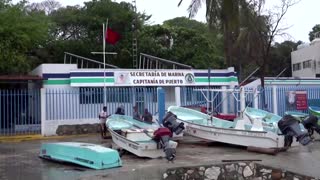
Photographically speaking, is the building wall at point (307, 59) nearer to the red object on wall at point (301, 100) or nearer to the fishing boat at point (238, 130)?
the red object on wall at point (301, 100)

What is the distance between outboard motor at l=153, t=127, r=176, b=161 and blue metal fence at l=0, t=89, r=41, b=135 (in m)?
9.96

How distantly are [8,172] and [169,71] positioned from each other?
43.9 ft

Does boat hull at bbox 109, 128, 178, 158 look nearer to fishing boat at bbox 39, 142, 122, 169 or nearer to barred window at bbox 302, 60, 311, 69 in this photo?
fishing boat at bbox 39, 142, 122, 169

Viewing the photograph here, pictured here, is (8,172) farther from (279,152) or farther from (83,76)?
(83,76)

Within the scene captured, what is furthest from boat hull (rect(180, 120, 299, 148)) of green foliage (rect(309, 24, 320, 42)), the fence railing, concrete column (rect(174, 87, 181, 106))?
green foliage (rect(309, 24, 320, 42))

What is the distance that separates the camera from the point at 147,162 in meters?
13.9

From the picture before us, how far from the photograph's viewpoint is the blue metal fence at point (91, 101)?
22734 millimetres

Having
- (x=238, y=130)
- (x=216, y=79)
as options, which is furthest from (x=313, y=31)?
(x=238, y=130)

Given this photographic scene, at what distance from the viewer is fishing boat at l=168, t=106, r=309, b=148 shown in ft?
51.1

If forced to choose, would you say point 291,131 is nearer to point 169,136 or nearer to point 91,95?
point 169,136

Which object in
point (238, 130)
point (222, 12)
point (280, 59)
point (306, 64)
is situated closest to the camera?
point (222, 12)

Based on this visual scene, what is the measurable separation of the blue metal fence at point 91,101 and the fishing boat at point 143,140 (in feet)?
19.6

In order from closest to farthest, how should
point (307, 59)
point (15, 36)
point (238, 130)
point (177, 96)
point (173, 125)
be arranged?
1. point (173, 125)
2. point (238, 130)
3. point (177, 96)
4. point (15, 36)
5. point (307, 59)

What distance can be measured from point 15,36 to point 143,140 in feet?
43.0
